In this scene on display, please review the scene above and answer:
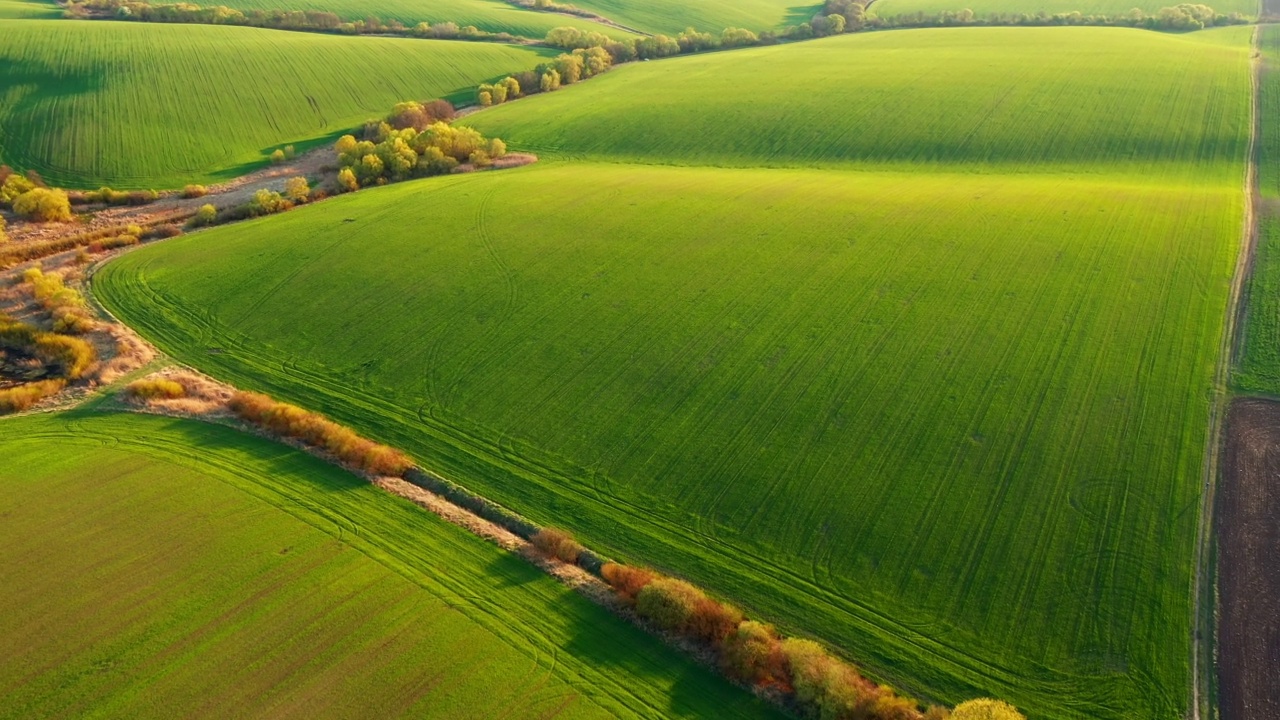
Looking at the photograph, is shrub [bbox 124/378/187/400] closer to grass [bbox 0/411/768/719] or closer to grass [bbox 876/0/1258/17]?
→ grass [bbox 0/411/768/719]

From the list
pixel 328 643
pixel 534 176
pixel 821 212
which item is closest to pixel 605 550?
pixel 328 643

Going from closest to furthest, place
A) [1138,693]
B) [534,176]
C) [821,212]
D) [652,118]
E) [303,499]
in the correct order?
[1138,693], [303,499], [821,212], [534,176], [652,118]

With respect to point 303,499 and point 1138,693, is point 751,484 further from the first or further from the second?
point 303,499

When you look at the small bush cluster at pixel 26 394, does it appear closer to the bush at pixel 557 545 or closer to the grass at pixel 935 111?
the bush at pixel 557 545

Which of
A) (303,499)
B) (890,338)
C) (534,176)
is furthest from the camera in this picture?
(534,176)

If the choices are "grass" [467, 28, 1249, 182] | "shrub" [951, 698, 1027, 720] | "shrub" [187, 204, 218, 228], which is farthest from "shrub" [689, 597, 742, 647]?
"shrub" [187, 204, 218, 228]

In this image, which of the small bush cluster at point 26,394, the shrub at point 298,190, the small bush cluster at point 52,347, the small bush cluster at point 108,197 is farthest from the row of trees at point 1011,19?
the small bush cluster at point 26,394
